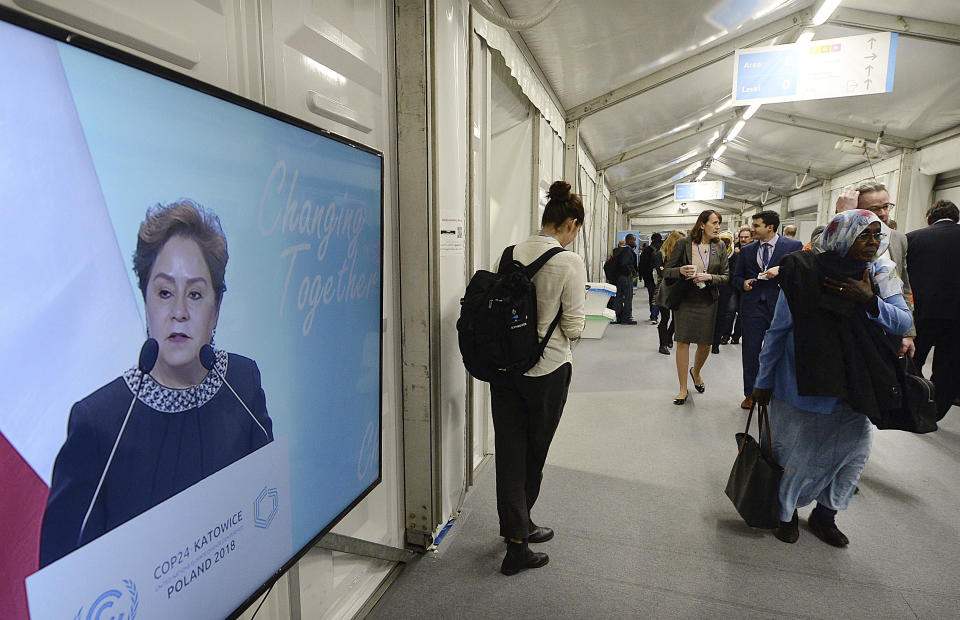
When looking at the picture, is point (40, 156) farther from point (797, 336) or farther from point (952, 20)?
point (952, 20)

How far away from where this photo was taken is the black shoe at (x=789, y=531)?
2.02m

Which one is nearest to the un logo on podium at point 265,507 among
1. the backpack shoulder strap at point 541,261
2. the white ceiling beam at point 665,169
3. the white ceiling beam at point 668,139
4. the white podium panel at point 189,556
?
the white podium panel at point 189,556

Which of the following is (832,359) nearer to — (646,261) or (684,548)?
(684,548)

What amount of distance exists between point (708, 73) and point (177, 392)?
6103 millimetres

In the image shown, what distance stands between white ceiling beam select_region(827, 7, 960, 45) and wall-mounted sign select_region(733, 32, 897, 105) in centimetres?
32

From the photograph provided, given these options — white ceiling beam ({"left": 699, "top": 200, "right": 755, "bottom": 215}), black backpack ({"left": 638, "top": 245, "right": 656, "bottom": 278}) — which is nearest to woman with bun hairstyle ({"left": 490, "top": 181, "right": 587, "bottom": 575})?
black backpack ({"left": 638, "top": 245, "right": 656, "bottom": 278})

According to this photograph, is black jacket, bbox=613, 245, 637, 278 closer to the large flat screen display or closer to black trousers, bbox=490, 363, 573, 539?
black trousers, bbox=490, 363, 573, 539

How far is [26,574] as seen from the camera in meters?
0.54

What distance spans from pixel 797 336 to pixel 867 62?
12.4ft

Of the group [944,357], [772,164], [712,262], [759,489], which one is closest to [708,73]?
[712,262]

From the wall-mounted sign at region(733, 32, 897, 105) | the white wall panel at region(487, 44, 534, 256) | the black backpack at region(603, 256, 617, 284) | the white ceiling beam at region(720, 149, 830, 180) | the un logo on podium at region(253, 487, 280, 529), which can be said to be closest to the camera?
the un logo on podium at region(253, 487, 280, 529)

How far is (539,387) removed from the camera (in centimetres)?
168

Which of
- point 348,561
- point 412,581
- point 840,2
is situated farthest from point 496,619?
point 840,2

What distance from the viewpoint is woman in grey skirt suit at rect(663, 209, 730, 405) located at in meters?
3.39
